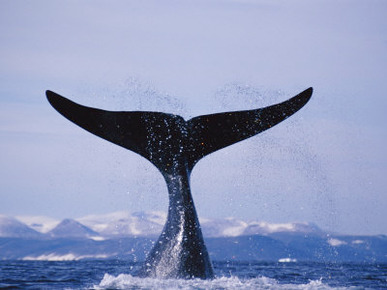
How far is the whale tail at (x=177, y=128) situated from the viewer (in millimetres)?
10945

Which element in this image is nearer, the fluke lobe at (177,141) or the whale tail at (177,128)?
the fluke lobe at (177,141)

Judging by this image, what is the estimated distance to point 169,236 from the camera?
10891mm

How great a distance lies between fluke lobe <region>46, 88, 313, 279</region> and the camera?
10562 mm

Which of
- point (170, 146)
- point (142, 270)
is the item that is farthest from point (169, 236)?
point (170, 146)

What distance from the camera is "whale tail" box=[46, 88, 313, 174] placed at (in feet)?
35.9

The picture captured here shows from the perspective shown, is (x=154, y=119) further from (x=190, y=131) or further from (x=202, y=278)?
(x=202, y=278)

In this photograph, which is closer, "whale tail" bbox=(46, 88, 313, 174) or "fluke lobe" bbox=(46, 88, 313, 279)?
"fluke lobe" bbox=(46, 88, 313, 279)

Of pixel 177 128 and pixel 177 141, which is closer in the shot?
pixel 177 128

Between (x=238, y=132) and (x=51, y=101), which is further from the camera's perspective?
(x=238, y=132)

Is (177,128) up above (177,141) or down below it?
above

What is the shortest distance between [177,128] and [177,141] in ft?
0.98

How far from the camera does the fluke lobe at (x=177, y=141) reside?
10.6m

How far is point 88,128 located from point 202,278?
10.7 feet

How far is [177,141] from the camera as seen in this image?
1172 cm
